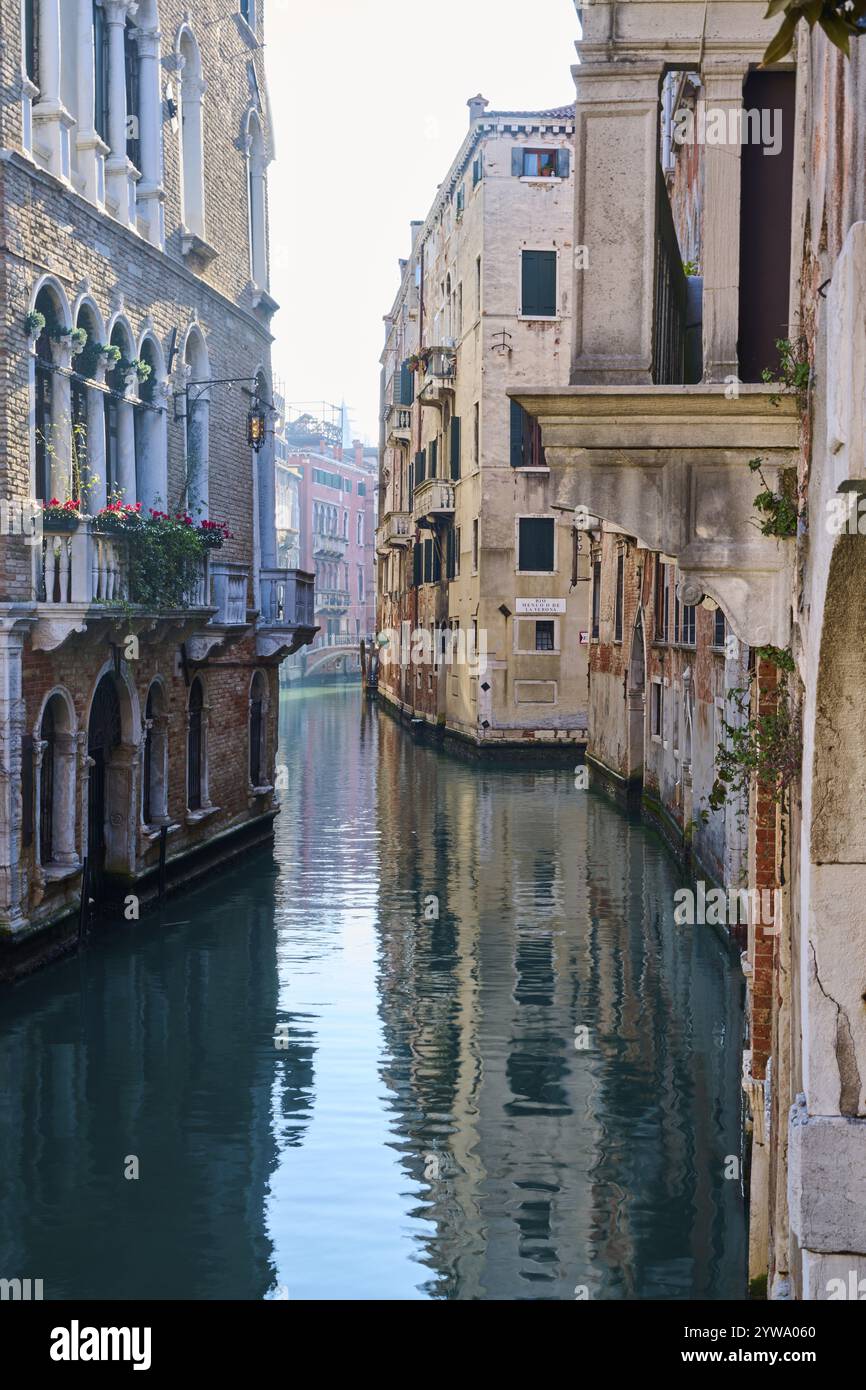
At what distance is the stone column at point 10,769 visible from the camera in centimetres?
1130

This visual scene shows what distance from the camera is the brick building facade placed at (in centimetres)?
1173

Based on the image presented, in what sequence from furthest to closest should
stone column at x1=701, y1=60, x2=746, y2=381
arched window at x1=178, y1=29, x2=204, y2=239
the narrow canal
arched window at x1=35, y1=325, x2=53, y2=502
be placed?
arched window at x1=178, y1=29, x2=204, y2=239, arched window at x1=35, y1=325, x2=53, y2=502, the narrow canal, stone column at x1=701, y1=60, x2=746, y2=381

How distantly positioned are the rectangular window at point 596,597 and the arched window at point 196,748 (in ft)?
→ 41.4

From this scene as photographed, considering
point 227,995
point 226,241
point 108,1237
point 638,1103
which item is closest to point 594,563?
point 226,241

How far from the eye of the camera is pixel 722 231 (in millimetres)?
6105

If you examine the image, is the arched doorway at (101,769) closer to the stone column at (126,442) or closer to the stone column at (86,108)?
the stone column at (126,442)

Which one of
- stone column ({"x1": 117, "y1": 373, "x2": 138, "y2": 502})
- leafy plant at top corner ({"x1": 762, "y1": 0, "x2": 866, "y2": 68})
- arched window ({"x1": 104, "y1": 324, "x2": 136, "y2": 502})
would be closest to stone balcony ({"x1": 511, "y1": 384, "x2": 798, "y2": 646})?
leafy plant at top corner ({"x1": 762, "y1": 0, "x2": 866, "y2": 68})

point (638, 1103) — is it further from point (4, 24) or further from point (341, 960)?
point (4, 24)

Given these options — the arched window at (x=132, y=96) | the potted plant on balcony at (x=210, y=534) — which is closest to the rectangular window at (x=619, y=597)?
the potted plant on balcony at (x=210, y=534)

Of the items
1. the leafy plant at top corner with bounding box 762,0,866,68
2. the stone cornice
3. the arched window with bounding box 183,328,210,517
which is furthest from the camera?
the arched window with bounding box 183,328,210,517

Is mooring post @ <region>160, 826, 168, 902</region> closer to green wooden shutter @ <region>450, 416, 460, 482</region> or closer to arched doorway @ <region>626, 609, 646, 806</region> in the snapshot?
arched doorway @ <region>626, 609, 646, 806</region>

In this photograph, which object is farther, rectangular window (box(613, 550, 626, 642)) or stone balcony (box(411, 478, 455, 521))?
Answer: stone balcony (box(411, 478, 455, 521))

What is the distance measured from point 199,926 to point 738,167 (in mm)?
9905

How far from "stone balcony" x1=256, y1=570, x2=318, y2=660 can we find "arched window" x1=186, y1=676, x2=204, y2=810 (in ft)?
7.81
